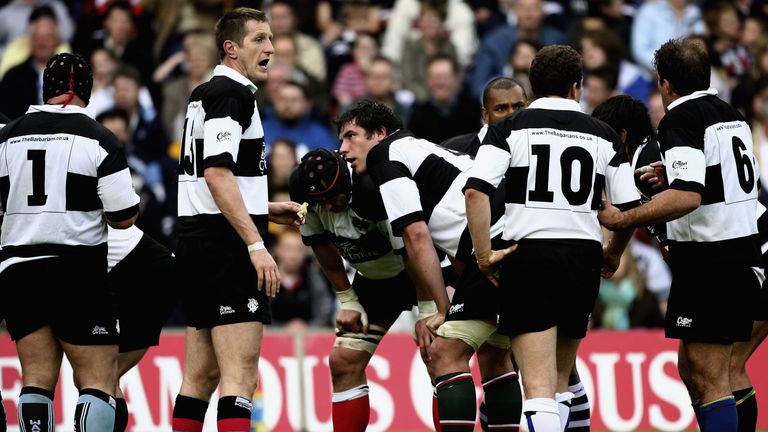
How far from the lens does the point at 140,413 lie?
11742 mm

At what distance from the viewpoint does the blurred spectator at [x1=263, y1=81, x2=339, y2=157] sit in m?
14.4

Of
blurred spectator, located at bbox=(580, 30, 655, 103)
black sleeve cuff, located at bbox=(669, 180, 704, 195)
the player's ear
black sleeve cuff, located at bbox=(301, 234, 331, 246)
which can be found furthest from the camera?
blurred spectator, located at bbox=(580, 30, 655, 103)

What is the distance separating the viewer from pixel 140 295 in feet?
28.1

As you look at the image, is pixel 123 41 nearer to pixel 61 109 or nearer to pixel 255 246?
pixel 61 109

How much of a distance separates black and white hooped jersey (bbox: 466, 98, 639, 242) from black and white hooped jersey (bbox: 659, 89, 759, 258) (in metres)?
0.50

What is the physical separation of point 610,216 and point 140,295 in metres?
3.27

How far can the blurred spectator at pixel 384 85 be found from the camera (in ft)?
47.3

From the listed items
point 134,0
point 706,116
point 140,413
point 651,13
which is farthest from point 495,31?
point 706,116

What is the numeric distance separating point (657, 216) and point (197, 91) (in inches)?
111

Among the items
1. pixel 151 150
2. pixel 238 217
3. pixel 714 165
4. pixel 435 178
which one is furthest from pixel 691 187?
pixel 151 150

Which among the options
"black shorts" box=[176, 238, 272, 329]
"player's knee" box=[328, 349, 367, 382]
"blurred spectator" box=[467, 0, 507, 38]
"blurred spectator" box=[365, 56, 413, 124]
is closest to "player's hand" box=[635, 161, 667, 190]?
"player's knee" box=[328, 349, 367, 382]

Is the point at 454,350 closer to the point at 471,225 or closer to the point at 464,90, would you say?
the point at 471,225

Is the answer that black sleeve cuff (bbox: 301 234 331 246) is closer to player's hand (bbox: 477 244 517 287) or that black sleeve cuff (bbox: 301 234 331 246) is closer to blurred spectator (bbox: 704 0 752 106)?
player's hand (bbox: 477 244 517 287)

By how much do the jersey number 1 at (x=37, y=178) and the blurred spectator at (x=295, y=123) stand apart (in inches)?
277
